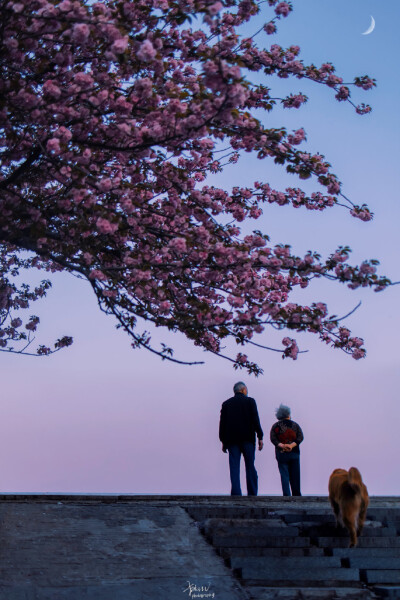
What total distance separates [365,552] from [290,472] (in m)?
4.98

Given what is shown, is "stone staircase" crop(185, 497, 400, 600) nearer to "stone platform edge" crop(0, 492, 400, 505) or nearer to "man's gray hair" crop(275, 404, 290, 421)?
"stone platform edge" crop(0, 492, 400, 505)

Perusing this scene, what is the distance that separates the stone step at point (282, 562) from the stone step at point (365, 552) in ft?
0.91

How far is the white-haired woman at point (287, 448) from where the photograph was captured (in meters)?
15.3

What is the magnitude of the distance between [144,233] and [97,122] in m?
1.76

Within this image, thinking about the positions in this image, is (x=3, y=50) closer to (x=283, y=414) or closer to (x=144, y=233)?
(x=144, y=233)

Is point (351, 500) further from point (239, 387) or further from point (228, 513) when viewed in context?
point (239, 387)

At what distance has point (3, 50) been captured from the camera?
9938mm

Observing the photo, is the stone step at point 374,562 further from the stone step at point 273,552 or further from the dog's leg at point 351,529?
the stone step at point 273,552

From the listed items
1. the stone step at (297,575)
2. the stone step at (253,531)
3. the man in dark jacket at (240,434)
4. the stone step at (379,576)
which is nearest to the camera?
the stone step at (297,575)

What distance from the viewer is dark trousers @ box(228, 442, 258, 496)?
15.1 m

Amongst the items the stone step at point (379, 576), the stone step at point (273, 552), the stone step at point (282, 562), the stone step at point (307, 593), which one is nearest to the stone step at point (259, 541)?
the stone step at point (273, 552)

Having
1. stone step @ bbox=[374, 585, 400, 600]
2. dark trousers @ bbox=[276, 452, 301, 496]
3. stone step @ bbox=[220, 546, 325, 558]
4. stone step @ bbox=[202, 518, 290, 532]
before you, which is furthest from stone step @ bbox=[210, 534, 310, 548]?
dark trousers @ bbox=[276, 452, 301, 496]

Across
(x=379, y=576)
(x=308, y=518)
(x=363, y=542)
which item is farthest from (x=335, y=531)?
(x=379, y=576)

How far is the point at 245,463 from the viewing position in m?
15.3
